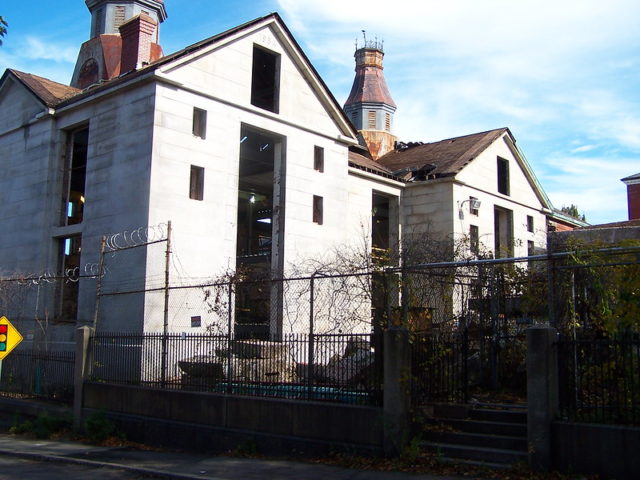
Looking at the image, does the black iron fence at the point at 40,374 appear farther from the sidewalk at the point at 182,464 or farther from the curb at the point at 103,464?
the curb at the point at 103,464

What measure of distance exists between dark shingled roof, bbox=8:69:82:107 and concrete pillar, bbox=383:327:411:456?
19.8 meters

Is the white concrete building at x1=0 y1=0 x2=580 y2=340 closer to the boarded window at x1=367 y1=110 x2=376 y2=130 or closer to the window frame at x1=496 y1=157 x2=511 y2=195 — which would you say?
the window frame at x1=496 y1=157 x2=511 y2=195

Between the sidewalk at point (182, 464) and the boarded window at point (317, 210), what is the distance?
13.9 metres

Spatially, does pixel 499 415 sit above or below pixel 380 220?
below

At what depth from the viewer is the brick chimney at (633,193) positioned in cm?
4178

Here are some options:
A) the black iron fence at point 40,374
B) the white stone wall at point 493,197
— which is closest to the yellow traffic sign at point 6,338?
the black iron fence at point 40,374

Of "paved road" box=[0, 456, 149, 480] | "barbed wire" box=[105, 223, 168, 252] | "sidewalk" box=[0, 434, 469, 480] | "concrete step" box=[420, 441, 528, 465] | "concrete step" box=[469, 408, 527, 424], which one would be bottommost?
"paved road" box=[0, 456, 149, 480]

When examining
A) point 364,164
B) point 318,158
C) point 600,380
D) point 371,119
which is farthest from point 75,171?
point 371,119

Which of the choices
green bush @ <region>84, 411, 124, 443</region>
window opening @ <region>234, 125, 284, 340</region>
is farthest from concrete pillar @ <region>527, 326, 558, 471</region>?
green bush @ <region>84, 411, 124, 443</region>

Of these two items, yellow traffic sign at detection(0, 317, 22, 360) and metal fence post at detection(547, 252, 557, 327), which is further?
yellow traffic sign at detection(0, 317, 22, 360)

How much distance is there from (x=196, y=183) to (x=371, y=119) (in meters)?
30.1

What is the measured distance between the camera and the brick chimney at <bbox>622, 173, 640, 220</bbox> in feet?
137

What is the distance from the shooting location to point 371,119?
5072cm

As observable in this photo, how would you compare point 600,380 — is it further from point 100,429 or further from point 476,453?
point 100,429
